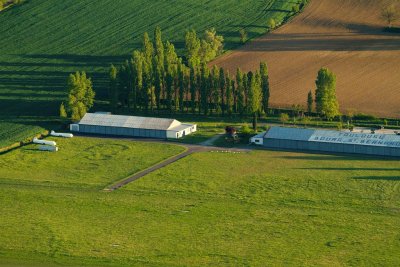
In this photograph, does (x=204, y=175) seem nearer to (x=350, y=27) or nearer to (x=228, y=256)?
(x=228, y=256)

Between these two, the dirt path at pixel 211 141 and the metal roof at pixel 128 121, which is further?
the metal roof at pixel 128 121

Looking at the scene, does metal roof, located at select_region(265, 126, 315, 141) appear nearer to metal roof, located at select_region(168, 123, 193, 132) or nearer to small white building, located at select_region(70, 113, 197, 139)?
metal roof, located at select_region(168, 123, 193, 132)

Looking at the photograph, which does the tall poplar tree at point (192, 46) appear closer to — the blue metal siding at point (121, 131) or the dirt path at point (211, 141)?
the blue metal siding at point (121, 131)

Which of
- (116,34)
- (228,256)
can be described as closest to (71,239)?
(228,256)

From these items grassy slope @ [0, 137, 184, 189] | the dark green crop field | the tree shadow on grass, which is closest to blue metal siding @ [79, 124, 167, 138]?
grassy slope @ [0, 137, 184, 189]

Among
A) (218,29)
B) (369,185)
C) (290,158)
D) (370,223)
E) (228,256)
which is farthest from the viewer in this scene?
(218,29)

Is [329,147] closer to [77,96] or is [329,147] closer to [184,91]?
[184,91]

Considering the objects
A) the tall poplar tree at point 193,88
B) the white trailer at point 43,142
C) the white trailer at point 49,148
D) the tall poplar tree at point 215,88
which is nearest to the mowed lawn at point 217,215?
the white trailer at point 49,148
